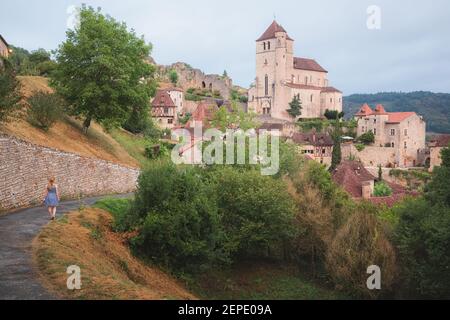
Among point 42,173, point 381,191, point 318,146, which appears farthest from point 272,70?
point 42,173

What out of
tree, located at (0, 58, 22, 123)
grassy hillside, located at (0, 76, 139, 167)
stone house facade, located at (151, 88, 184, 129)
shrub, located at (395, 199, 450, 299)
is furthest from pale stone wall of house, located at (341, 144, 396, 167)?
tree, located at (0, 58, 22, 123)

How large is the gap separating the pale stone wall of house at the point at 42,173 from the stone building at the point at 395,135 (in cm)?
5903

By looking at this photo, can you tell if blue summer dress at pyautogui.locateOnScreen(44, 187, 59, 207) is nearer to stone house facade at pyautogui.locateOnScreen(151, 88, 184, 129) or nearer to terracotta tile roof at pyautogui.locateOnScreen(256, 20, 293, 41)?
stone house facade at pyautogui.locateOnScreen(151, 88, 184, 129)

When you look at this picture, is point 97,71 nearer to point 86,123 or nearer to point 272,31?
point 86,123

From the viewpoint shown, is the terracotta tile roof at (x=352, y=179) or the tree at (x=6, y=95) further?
the terracotta tile roof at (x=352, y=179)

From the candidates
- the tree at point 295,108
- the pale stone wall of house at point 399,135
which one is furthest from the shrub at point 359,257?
the tree at point 295,108

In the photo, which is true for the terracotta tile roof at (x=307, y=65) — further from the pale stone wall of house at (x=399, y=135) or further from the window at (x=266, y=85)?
the pale stone wall of house at (x=399, y=135)

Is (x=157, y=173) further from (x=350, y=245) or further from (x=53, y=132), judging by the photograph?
(x=53, y=132)

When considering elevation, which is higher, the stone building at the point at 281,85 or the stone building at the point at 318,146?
the stone building at the point at 281,85

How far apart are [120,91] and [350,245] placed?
19.6 metres

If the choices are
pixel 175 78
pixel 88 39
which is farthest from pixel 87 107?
pixel 175 78

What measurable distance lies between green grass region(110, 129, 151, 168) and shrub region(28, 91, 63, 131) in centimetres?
1170

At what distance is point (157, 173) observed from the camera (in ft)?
65.3

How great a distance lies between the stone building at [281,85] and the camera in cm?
9656
